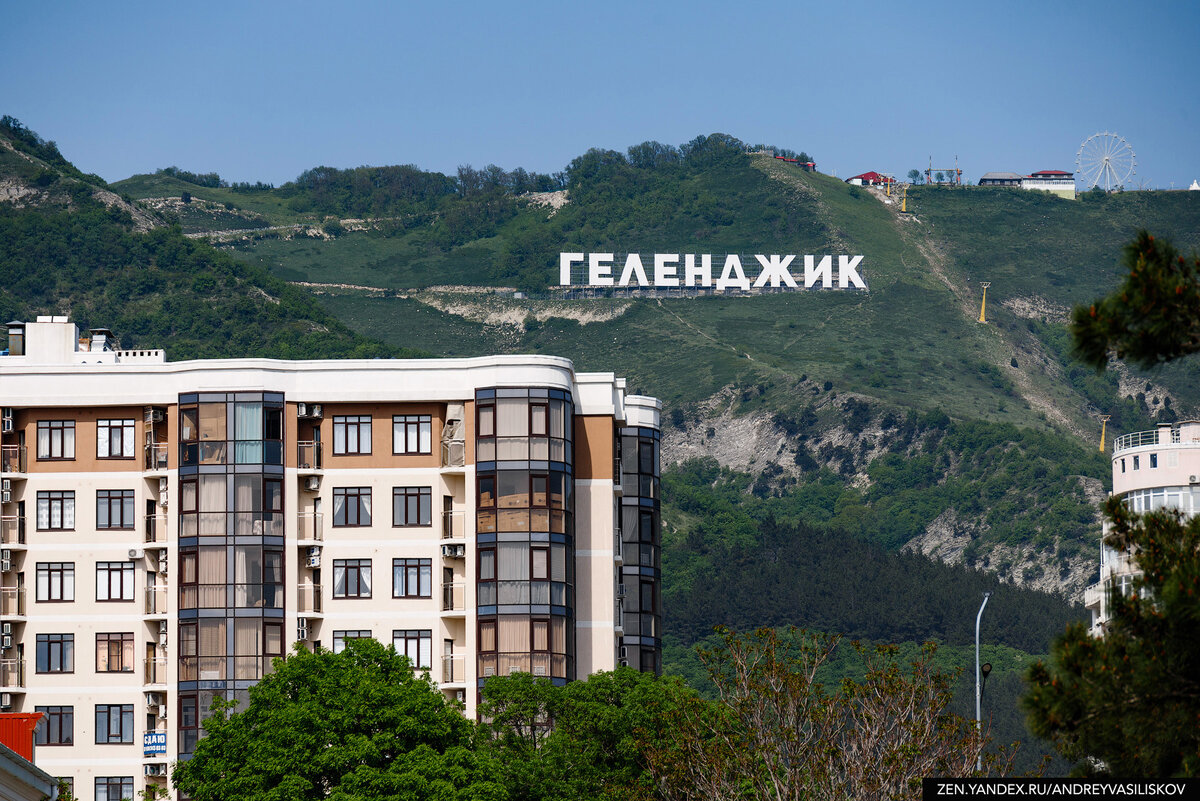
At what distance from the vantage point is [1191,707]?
80.6 ft

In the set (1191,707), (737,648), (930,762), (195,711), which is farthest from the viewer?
(195,711)

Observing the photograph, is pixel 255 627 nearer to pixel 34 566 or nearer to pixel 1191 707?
pixel 34 566

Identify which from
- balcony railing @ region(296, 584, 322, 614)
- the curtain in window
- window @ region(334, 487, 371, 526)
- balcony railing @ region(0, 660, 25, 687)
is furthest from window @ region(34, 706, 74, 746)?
window @ region(334, 487, 371, 526)

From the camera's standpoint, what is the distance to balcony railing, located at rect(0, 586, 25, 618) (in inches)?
3206

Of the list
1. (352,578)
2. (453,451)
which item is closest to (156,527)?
(352,578)

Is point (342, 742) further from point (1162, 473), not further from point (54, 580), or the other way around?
point (1162, 473)

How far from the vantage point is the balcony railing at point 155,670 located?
264 ft

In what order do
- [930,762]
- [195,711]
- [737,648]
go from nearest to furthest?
[930,762] < [737,648] < [195,711]

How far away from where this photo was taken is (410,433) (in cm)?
8319

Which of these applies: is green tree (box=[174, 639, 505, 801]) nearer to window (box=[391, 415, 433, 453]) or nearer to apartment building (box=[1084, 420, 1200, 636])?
window (box=[391, 415, 433, 453])

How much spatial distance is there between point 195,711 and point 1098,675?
5760 cm

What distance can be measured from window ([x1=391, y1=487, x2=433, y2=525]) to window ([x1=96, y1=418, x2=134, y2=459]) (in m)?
10.6

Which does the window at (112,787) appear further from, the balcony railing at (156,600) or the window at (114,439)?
the window at (114,439)

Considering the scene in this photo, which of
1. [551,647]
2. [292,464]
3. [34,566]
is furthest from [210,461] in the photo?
[551,647]
